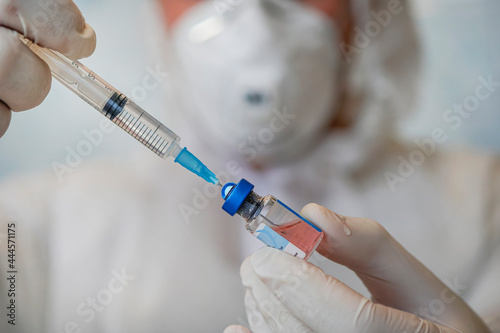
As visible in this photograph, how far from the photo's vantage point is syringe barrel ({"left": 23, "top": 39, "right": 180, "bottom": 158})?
2.37 ft

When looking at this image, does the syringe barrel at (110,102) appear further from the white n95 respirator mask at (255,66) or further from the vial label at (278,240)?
the white n95 respirator mask at (255,66)

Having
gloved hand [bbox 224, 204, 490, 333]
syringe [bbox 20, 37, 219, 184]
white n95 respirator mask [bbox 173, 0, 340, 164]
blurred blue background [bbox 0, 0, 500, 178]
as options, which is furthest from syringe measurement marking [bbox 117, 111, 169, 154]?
blurred blue background [bbox 0, 0, 500, 178]

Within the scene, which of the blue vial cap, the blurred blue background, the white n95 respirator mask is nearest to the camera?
the blue vial cap

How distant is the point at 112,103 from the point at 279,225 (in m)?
0.37

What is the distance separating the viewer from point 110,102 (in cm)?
73

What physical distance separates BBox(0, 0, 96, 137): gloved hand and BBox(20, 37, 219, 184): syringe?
26 mm

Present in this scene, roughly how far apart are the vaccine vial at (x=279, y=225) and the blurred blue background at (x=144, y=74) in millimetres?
858

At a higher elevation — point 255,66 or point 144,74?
point 255,66

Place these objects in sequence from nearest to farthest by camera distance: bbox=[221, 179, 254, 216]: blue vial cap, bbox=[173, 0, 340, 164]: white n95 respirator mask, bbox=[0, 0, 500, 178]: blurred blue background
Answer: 1. bbox=[221, 179, 254, 216]: blue vial cap
2. bbox=[173, 0, 340, 164]: white n95 respirator mask
3. bbox=[0, 0, 500, 178]: blurred blue background

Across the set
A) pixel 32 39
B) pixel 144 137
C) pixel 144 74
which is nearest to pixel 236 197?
pixel 144 137

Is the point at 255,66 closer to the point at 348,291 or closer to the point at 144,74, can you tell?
the point at 144,74

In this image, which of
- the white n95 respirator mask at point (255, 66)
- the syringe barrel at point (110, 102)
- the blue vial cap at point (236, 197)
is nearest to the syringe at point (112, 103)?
the syringe barrel at point (110, 102)

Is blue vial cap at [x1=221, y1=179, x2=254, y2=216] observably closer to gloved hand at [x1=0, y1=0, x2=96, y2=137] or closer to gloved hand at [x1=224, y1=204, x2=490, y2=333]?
gloved hand at [x1=224, y1=204, x2=490, y2=333]

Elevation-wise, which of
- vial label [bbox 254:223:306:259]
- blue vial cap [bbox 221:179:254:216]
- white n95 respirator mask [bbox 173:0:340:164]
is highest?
white n95 respirator mask [bbox 173:0:340:164]
